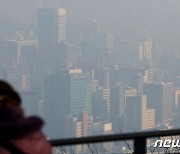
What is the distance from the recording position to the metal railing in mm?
3889

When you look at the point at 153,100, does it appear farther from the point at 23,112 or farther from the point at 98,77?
the point at 23,112

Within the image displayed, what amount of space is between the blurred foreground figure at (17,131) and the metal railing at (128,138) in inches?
54.5

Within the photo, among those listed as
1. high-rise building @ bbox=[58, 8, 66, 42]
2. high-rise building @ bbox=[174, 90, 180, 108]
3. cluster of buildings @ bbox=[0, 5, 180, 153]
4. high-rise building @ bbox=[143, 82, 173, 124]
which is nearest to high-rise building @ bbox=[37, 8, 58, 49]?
cluster of buildings @ bbox=[0, 5, 180, 153]

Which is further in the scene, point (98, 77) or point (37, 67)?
point (37, 67)

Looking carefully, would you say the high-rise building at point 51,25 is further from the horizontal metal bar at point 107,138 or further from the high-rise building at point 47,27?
the horizontal metal bar at point 107,138

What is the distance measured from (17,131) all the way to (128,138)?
5.65ft

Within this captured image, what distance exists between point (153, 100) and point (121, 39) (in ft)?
128

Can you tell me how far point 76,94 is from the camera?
50.3m

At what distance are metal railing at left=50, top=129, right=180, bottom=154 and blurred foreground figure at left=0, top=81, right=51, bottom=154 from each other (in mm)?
1384

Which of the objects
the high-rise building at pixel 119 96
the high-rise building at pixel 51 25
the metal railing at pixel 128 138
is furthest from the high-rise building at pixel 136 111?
the high-rise building at pixel 51 25

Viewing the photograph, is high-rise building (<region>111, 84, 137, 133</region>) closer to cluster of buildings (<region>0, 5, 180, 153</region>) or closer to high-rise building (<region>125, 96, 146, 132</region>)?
cluster of buildings (<region>0, 5, 180, 153</region>)

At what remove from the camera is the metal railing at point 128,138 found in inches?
153

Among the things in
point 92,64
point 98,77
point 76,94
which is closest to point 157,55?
point 92,64

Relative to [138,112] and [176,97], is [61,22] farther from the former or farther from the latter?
[138,112]
